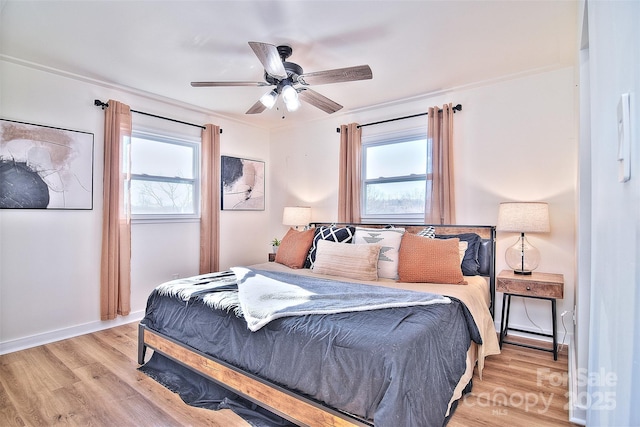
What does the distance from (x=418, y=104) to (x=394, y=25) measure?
5.22 ft

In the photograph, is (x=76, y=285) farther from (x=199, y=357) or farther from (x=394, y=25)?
(x=394, y=25)

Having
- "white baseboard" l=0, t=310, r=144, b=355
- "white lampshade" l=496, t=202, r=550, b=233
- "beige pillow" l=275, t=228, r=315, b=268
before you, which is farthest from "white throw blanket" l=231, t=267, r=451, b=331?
"white baseboard" l=0, t=310, r=144, b=355

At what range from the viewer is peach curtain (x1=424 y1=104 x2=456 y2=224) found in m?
3.53

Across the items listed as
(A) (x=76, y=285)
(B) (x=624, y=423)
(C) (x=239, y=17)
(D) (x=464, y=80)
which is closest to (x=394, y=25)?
(C) (x=239, y=17)

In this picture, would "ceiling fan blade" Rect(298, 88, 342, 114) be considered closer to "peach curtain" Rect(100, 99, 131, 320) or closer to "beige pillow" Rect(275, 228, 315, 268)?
"beige pillow" Rect(275, 228, 315, 268)

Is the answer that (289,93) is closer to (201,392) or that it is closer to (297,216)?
(297,216)

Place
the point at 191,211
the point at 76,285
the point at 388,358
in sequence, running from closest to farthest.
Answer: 1. the point at 388,358
2. the point at 76,285
3. the point at 191,211

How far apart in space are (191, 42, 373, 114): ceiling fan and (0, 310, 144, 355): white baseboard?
2703 millimetres

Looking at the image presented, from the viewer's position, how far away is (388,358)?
1.42 m

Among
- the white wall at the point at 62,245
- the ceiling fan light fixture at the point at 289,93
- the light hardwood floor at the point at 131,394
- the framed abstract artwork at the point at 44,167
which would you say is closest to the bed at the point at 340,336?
the light hardwood floor at the point at 131,394

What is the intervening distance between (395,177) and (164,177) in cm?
290

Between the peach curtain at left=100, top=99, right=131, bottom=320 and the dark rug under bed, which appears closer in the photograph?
the dark rug under bed

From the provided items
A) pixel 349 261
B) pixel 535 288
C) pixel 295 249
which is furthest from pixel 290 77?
pixel 535 288

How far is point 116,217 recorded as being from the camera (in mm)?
3453
